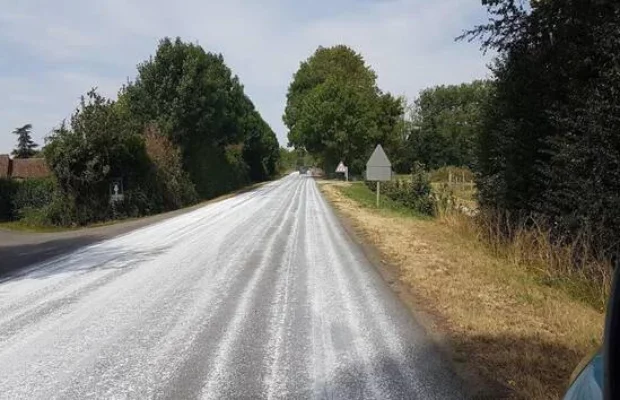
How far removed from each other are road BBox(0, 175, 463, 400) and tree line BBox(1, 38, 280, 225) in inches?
529

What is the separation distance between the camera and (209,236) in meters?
13.6

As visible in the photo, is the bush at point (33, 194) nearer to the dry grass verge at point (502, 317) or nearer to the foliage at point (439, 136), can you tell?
the dry grass verge at point (502, 317)

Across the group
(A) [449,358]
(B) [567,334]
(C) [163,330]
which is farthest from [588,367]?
(C) [163,330]

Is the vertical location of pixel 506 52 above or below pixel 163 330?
above

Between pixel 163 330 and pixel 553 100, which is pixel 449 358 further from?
pixel 553 100

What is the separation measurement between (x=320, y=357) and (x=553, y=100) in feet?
28.5

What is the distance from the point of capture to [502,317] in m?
6.10

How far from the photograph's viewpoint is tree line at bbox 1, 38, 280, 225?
22438mm

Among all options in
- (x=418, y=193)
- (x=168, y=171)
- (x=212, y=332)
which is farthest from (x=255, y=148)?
(x=212, y=332)

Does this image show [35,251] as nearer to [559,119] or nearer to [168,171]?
[559,119]

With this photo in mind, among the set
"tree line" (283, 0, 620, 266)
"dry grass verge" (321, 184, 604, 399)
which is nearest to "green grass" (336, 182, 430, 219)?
"tree line" (283, 0, 620, 266)

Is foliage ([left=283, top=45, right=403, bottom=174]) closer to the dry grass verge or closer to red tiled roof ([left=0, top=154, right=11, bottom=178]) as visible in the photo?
red tiled roof ([left=0, top=154, right=11, bottom=178])

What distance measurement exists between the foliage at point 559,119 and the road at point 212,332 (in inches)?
150

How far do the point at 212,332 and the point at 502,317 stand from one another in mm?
3271
